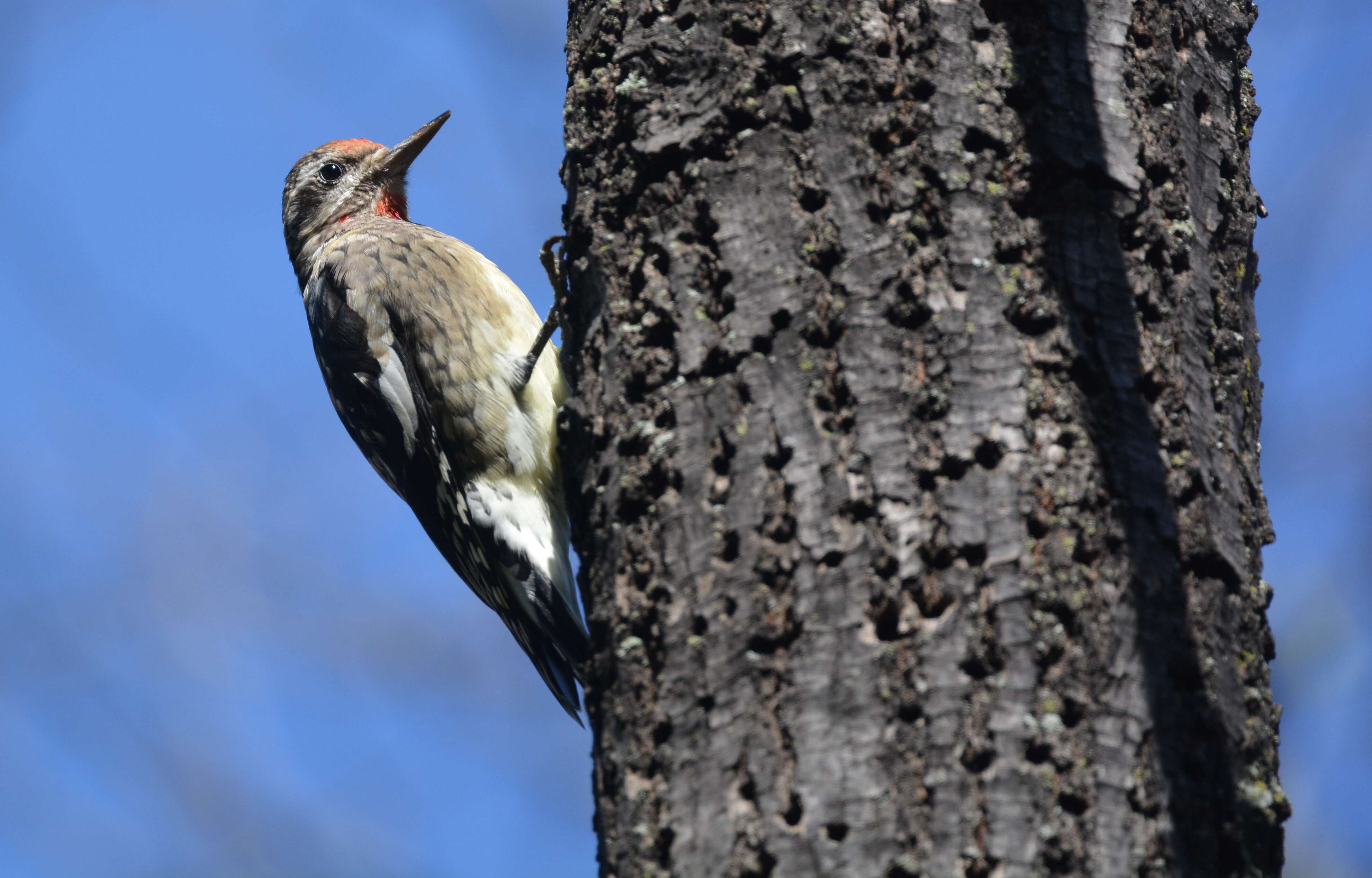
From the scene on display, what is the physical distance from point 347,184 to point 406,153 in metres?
0.28

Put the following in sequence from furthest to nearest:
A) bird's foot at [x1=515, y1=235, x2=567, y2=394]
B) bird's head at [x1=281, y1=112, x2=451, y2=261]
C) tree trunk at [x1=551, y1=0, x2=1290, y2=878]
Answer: bird's head at [x1=281, y1=112, x2=451, y2=261] → bird's foot at [x1=515, y1=235, x2=567, y2=394] → tree trunk at [x1=551, y1=0, x2=1290, y2=878]

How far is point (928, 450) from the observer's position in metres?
1.56

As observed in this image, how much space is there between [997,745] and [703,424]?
60 centimetres

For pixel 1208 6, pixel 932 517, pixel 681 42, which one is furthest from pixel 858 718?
pixel 1208 6

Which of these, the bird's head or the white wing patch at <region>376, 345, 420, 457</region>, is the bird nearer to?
the white wing patch at <region>376, 345, 420, 457</region>

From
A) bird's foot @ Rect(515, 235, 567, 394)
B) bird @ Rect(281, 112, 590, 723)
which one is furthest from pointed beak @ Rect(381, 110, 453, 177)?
bird's foot @ Rect(515, 235, 567, 394)

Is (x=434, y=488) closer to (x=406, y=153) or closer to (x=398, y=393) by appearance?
(x=398, y=393)

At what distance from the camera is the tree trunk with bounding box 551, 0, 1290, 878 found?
1432mm

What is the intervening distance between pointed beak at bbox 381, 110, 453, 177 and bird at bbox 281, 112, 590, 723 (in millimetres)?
847

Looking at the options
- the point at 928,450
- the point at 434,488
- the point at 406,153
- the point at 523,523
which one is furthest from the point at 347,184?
the point at 928,450

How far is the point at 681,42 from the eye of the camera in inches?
77.9

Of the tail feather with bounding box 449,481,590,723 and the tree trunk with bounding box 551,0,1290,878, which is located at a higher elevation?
the tail feather with bounding box 449,481,590,723

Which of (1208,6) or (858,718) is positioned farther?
(1208,6)

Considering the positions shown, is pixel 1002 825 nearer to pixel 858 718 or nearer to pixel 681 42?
pixel 858 718
